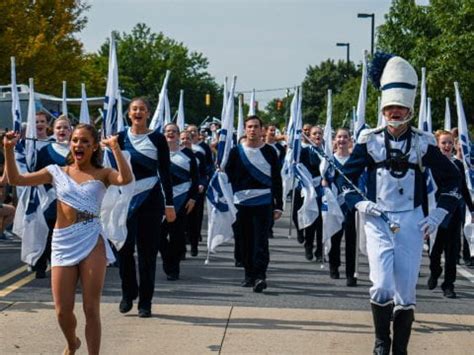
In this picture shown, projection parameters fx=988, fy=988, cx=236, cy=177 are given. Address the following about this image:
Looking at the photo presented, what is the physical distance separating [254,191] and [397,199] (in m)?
3.94

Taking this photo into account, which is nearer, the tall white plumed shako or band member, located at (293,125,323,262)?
the tall white plumed shako

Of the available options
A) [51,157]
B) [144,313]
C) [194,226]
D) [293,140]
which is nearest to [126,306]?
[144,313]

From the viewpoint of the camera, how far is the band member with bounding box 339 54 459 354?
21.5 feet

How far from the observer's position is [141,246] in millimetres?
8641

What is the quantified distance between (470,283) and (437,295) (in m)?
1.26

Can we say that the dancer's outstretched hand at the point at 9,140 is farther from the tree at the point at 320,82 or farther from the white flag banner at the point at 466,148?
the tree at the point at 320,82

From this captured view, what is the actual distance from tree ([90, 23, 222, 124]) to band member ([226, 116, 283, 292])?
63502mm

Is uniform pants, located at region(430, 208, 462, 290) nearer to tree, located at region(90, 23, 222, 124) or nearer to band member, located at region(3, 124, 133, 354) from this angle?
band member, located at region(3, 124, 133, 354)

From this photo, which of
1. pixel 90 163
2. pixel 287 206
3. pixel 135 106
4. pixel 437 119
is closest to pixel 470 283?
pixel 135 106

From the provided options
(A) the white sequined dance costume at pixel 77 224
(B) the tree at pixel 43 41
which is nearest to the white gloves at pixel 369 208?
(A) the white sequined dance costume at pixel 77 224

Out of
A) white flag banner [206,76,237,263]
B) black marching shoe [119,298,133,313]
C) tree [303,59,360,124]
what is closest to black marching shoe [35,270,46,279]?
white flag banner [206,76,237,263]

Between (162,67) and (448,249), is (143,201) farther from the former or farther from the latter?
(162,67)

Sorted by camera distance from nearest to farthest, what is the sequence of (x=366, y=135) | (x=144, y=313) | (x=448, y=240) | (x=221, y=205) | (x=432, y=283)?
(x=366, y=135), (x=144, y=313), (x=448, y=240), (x=432, y=283), (x=221, y=205)

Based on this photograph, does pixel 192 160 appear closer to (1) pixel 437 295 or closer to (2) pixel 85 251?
(1) pixel 437 295
